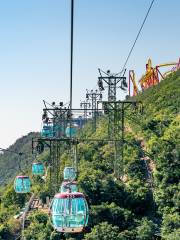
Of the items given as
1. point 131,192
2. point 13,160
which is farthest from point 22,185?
point 13,160

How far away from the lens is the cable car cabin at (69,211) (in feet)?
50.4

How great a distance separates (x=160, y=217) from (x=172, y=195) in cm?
159

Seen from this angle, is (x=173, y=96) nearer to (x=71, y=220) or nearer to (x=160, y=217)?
(x=160, y=217)

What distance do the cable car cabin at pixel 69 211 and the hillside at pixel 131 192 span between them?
13171 mm

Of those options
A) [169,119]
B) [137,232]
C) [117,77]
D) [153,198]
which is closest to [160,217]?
[153,198]

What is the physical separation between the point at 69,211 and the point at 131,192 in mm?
19702

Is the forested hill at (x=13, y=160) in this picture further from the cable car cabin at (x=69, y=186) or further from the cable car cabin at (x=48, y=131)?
the cable car cabin at (x=69, y=186)

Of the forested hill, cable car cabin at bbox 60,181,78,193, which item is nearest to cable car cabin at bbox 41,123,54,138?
cable car cabin at bbox 60,181,78,193

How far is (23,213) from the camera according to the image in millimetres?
39406

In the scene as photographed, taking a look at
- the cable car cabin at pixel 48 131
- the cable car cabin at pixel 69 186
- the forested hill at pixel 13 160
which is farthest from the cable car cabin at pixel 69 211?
the forested hill at pixel 13 160

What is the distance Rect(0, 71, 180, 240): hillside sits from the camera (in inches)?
1227

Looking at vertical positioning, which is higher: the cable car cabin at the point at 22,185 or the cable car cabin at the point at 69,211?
the cable car cabin at the point at 22,185

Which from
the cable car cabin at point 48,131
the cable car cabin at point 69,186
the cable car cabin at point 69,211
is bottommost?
the cable car cabin at point 69,211

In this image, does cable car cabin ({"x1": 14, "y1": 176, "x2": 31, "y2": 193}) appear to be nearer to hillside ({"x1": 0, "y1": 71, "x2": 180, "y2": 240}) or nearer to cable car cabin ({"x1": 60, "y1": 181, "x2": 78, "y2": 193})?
hillside ({"x1": 0, "y1": 71, "x2": 180, "y2": 240})
